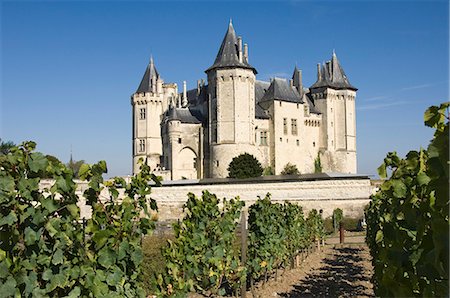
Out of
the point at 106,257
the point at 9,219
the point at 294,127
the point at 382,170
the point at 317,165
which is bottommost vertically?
the point at 106,257

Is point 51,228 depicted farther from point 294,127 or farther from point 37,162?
point 294,127

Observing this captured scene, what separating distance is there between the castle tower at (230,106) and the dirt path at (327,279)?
78.0 feet

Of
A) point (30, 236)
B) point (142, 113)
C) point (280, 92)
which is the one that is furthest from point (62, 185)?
point (142, 113)

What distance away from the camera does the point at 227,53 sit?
135 ft

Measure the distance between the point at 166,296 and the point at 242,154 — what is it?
1286 inches

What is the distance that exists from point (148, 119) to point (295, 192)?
19812 millimetres

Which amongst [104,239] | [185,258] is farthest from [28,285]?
[185,258]

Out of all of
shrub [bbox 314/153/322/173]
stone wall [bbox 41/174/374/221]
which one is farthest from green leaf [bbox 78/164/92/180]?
shrub [bbox 314/153/322/173]

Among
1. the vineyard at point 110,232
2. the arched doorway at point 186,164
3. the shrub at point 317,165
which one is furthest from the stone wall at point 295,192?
the vineyard at point 110,232

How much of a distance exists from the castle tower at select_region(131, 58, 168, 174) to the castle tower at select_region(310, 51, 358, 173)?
1445 centimetres

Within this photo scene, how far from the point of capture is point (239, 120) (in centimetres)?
4006

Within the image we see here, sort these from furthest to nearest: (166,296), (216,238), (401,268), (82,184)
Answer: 1. (82,184)
2. (216,238)
3. (166,296)
4. (401,268)

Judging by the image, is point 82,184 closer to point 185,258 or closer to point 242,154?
point 242,154

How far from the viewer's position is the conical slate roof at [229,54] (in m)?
40.6
